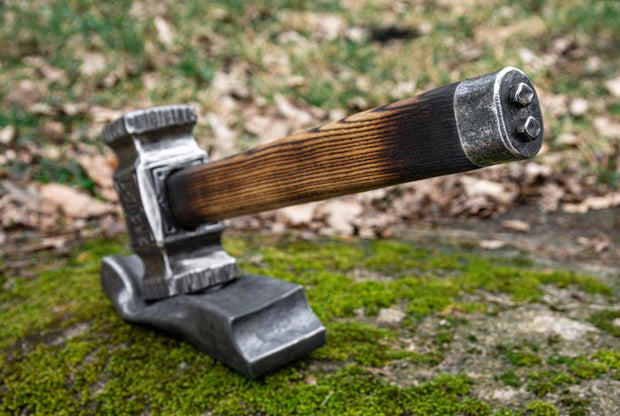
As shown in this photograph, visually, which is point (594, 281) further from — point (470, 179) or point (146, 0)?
point (146, 0)

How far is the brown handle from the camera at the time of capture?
3.47 feet

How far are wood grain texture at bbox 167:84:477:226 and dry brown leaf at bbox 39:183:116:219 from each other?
72.4 inches

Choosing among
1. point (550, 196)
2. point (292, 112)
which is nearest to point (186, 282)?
point (550, 196)

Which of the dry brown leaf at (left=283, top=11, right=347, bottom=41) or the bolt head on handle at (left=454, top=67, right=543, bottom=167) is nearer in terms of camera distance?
the bolt head on handle at (left=454, top=67, right=543, bottom=167)

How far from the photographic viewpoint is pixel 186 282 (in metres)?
1.86

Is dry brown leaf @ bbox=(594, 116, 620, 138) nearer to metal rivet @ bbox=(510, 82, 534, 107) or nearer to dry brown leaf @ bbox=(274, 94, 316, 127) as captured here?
dry brown leaf @ bbox=(274, 94, 316, 127)

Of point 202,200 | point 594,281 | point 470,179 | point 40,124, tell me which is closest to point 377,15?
point 470,179

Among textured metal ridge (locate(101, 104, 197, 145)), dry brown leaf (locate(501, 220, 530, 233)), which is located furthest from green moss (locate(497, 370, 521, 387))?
dry brown leaf (locate(501, 220, 530, 233))

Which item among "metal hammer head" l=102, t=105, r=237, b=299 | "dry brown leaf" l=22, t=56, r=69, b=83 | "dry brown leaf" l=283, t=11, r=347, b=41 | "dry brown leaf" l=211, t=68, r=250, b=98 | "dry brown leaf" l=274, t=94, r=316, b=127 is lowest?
"metal hammer head" l=102, t=105, r=237, b=299

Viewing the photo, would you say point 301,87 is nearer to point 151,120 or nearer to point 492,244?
point 492,244

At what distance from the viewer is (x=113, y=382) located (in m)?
1.68

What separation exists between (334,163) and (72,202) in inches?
102

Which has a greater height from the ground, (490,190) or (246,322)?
(246,322)

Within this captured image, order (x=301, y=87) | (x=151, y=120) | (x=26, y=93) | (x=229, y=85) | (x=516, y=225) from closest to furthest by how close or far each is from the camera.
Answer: (x=151, y=120)
(x=516, y=225)
(x=26, y=93)
(x=229, y=85)
(x=301, y=87)
